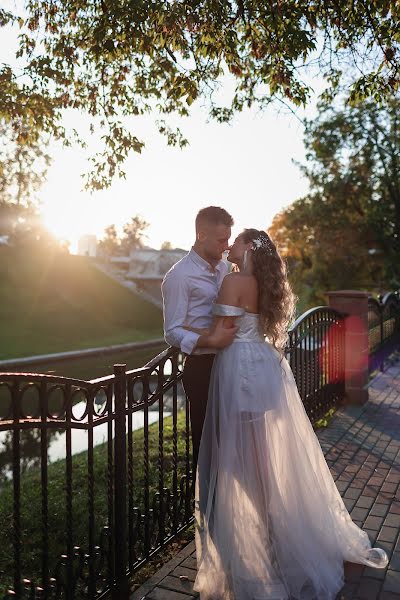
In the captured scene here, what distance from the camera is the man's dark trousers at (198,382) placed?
3.77m

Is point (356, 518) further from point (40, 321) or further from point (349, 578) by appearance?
point (40, 321)

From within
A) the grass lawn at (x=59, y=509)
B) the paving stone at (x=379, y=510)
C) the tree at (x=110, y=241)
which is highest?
the tree at (x=110, y=241)

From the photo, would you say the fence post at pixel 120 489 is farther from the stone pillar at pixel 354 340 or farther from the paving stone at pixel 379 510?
the stone pillar at pixel 354 340

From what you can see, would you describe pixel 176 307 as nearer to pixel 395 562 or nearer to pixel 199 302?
pixel 199 302

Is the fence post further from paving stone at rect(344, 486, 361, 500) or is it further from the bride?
paving stone at rect(344, 486, 361, 500)

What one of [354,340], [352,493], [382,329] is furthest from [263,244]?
[382,329]

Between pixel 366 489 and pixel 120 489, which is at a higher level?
pixel 120 489

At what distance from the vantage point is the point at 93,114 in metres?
7.88

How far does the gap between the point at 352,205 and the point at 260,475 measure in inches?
1034

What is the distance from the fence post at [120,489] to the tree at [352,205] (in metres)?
24.0

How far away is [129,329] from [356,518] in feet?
102

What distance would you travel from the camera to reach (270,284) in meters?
3.38

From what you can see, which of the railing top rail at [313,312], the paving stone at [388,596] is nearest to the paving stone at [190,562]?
the paving stone at [388,596]

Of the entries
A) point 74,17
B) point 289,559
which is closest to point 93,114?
point 74,17
